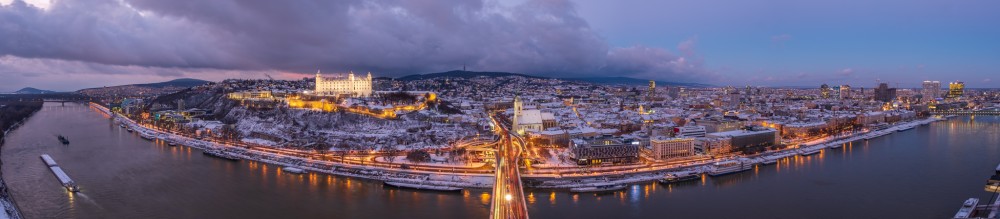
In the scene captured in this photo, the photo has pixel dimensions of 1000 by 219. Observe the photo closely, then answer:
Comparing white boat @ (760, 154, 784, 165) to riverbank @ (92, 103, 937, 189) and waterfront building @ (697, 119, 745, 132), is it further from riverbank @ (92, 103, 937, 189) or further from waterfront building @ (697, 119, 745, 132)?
waterfront building @ (697, 119, 745, 132)

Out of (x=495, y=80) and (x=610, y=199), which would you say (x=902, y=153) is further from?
(x=495, y=80)

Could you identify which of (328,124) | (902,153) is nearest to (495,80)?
(328,124)

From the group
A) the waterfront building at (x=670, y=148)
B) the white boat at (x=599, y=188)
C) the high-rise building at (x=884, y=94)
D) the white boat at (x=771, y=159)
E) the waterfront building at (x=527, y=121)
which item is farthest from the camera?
the high-rise building at (x=884, y=94)

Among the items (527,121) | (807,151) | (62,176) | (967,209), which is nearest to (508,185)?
(967,209)

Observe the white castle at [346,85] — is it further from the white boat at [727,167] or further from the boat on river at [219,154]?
the white boat at [727,167]

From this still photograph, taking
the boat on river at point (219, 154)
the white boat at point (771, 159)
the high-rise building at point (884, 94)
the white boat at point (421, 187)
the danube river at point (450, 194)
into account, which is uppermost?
the high-rise building at point (884, 94)

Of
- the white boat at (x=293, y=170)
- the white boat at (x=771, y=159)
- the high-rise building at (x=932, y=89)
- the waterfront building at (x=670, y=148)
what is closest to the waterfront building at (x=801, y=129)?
the white boat at (x=771, y=159)

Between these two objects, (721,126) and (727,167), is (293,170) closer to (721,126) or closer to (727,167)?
(727,167)
